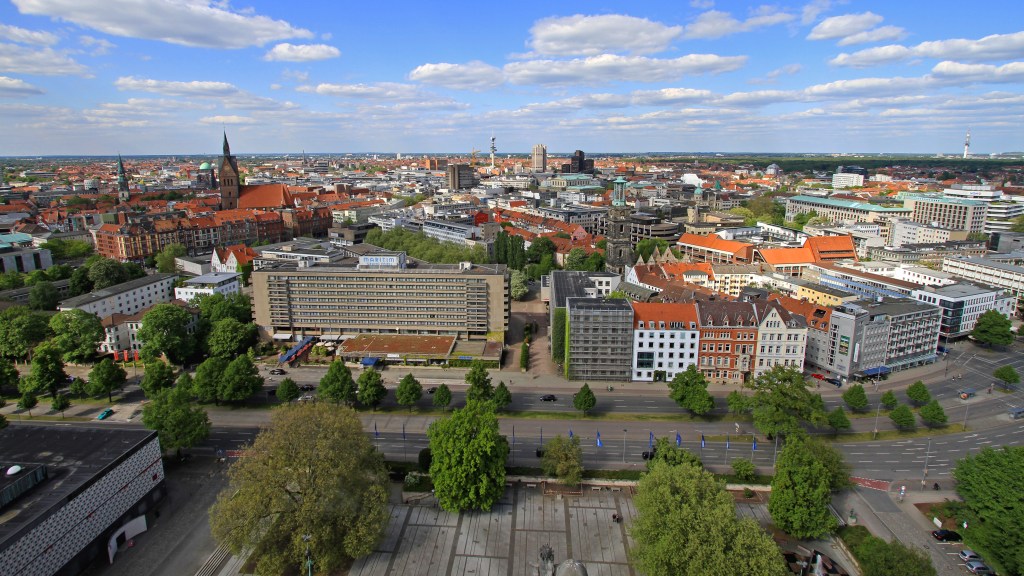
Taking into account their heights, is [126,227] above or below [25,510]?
above

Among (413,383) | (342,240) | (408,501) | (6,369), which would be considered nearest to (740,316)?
(413,383)

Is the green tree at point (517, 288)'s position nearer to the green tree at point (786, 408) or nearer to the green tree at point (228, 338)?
the green tree at point (228, 338)

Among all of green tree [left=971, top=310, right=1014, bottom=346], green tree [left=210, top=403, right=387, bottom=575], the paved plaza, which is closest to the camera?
green tree [left=210, top=403, right=387, bottom=575]

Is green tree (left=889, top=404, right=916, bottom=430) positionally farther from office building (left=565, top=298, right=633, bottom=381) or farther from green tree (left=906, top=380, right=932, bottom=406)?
office building (left=565, top=298, right=633, bottom=381)

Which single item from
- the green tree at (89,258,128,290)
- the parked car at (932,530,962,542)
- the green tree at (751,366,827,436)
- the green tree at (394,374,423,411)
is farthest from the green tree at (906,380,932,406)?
the green tree at (89,258,128,290)

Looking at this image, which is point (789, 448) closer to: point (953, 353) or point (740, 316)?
point (740, 316)
